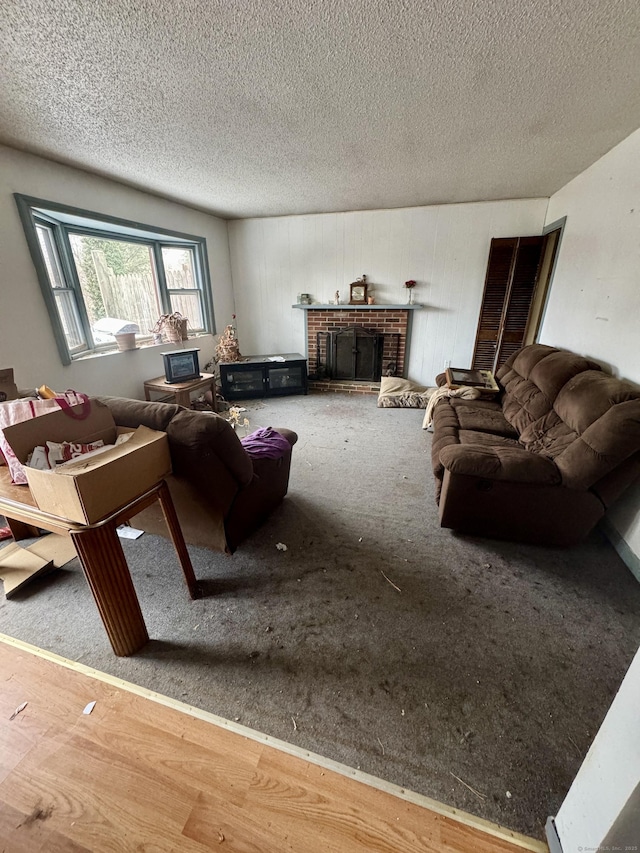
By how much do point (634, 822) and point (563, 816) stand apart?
0.26 meters

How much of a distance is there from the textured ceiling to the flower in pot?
1.40 metres

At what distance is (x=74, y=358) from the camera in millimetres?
3092

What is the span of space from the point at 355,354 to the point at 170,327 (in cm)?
243

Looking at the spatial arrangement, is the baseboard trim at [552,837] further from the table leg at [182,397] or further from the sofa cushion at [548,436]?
the table leg at [182,397]

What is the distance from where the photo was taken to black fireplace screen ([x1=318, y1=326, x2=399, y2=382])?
15.7ft

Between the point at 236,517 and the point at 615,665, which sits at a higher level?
the point at 236,517

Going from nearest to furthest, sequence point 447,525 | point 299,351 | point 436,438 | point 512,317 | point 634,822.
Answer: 1. point 634,822
2. point 447,525
3. point 436,438
4. point 512,317
5. point 299,351

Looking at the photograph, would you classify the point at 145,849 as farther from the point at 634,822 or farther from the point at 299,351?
the point at 299,351

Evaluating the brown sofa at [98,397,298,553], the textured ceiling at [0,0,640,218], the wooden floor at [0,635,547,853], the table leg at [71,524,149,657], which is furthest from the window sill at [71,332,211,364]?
the wooden floor at [0,635,547,853]

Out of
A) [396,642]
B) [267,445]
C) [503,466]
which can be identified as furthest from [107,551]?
[503,466]

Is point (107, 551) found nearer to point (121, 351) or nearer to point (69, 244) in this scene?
point (121, 351)

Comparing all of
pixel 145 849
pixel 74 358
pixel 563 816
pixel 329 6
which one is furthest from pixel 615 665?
pixel 74 358

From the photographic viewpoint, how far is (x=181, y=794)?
38.8 inches

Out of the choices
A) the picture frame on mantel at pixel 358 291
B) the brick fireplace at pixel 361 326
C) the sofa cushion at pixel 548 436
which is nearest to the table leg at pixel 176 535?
the sofa cushion at pixel 548 436
